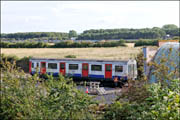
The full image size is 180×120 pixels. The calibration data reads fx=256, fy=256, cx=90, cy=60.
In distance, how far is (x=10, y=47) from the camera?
46594 mm

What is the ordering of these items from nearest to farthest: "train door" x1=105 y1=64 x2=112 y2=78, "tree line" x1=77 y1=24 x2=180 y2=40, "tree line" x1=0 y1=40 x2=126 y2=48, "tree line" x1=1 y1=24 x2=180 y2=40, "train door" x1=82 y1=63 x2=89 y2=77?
"train door" x1=105 y1=64 x2=112 y2=78 < "train door" x1=82 y1=63 x2=89 y2=77 < "tree line" x1=0 y1=40 x2=126 y2=48 < "tree line" x1=77 y1=24 x2=180 y2=40 < "tree line" x1=1 y1=24 x2=180 y2=40

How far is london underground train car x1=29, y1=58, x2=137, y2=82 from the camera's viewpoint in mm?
16984

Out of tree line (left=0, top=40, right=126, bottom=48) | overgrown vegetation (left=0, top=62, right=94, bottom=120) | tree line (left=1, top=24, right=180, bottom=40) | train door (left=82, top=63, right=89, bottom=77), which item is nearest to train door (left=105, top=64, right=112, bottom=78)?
train door (left=82, top=63, right=89, bottom=77)

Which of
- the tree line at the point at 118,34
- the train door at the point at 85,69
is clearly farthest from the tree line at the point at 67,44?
the train door at the point at 85,69

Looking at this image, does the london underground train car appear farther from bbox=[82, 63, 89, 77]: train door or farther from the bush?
the bush

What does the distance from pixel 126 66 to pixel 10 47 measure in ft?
113

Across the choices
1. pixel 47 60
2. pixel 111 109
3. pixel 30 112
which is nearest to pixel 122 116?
pixel 111 109

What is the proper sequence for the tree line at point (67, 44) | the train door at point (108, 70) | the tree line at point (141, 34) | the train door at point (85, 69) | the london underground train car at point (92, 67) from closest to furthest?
the london underground train car at point (92, 67) < the train door at point (108, 70) < the train door at point (85, 69) < the tree line at point (67, 44) < the tree line at point (141, 34)

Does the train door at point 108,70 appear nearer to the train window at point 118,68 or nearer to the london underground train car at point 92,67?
the london underground train car at point 92,67

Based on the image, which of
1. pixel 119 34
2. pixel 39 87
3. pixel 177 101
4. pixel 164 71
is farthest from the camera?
pixel 119 34

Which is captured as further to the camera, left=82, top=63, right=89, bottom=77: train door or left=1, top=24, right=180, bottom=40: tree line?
left=1, top=24, right=180, bottom=40: tree line

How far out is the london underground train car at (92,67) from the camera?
55.7 feet

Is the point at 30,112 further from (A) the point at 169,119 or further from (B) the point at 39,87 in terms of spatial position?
(A) the point at 169,119

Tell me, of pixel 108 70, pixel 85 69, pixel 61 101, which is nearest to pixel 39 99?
pixel 61 101
